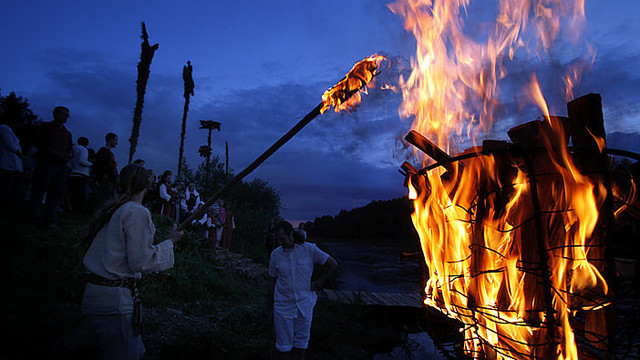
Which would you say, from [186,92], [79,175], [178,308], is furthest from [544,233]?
[186,92]

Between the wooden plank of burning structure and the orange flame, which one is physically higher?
the orange flame

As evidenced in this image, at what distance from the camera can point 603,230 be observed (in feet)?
6.32

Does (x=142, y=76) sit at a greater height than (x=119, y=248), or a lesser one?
greater

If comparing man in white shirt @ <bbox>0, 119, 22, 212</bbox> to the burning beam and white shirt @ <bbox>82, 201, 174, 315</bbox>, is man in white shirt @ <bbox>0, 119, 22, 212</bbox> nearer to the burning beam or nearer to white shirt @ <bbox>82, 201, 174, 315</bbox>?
white shirt @ <bbox>82, 201, 174, 315</bbox>

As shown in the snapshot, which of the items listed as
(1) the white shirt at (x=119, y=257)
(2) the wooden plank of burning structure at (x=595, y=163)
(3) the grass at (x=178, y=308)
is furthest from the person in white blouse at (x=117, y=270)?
(2) the wooden plank of burning structure at (x=595, y=163)

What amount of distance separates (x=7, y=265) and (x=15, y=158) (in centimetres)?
313

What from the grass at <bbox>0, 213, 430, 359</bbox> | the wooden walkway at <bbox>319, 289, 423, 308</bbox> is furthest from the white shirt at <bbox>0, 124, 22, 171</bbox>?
the wooden walkway at <bbox>319, 289, 423, 308</bbox>

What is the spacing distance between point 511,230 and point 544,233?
16.9 inches

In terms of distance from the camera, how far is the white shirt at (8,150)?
22.5ft

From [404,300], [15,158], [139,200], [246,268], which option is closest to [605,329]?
[139,200]

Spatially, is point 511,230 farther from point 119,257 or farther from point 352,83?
point 119,257

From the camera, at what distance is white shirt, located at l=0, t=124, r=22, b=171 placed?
22.5 feet

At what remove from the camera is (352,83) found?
2.85 m

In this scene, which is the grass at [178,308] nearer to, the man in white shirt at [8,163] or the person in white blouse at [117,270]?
the man in white shirt at [8,163]
